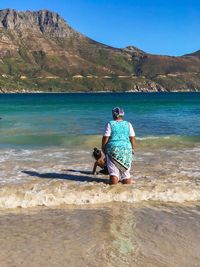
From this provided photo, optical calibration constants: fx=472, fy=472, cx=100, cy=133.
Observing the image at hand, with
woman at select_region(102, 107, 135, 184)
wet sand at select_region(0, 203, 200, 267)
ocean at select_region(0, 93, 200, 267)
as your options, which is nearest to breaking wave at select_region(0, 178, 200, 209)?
ocean at select_region(0, 93, 200, 267)

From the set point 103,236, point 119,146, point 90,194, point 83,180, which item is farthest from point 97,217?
point 83,180

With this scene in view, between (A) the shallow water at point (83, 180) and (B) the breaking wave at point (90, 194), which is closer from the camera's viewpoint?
(B) the breaking wave at point (90, 194)

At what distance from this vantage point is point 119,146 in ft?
39.9

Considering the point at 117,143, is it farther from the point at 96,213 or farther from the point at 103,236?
the point at 103,236

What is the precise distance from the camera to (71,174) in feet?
48.8

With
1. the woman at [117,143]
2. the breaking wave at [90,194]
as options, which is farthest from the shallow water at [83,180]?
the woman at [117,143]

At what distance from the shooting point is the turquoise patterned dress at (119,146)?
12133 mm

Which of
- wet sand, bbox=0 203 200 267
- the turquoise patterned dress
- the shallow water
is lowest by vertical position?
wet sand, bbox=0 203 200 267

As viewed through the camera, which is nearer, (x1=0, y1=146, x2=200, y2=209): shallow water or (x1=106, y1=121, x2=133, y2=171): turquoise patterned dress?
(x1=0, y1=146, x2=200, y2=209): shallow water

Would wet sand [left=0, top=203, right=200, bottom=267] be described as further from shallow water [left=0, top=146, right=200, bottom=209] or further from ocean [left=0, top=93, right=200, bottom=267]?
shallow water [left=0, top=146, right=200, bottom=209]

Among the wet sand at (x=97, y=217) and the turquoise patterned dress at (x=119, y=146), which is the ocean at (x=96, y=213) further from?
the turquoise patterned dress at (x=119, y=146)

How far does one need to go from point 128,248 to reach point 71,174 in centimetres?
698

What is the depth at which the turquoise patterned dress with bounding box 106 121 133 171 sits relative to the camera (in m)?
12.1

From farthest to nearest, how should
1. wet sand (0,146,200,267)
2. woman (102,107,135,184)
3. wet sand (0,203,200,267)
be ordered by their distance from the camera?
woman (102,107,135,184), wet sand (0,146,200,267), wet sand (0,203,200,267)
